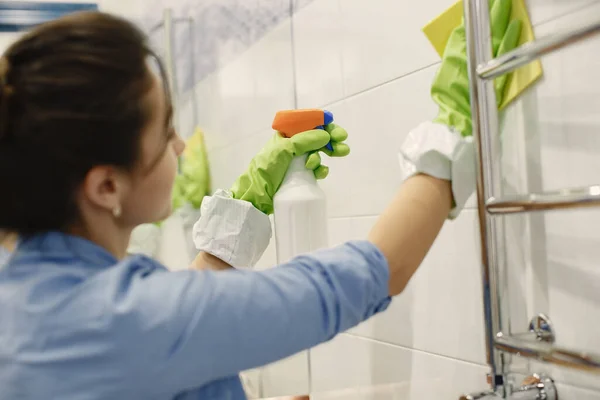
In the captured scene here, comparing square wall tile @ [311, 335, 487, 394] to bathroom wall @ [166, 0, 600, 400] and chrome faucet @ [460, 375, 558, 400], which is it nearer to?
bathroom wall @ [166, 0, 600, 400]

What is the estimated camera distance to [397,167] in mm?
1042

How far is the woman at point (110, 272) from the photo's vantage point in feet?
1.77

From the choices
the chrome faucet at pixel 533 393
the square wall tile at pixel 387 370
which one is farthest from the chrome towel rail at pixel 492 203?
the square wall tile at pixel 387 370

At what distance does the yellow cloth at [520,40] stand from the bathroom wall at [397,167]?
12 mm

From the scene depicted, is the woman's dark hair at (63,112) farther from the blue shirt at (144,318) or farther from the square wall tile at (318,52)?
the square wall tile at (318,52)

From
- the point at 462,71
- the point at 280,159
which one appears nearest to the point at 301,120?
the point at 280,159

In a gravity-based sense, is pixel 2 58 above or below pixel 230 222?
above

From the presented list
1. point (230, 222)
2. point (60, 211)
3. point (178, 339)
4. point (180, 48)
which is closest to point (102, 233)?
point (60, 211)

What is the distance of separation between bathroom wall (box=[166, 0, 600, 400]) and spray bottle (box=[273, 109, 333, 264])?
0.62ft

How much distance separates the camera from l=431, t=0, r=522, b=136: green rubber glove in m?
0.79

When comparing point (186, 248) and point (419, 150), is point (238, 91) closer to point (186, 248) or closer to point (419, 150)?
point (186, 248)

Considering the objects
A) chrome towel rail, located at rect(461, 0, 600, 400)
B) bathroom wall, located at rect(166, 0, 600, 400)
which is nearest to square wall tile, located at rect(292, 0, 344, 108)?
bathroom wall, located at rect(166, 0, 600, 400)

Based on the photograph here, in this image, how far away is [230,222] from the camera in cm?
93

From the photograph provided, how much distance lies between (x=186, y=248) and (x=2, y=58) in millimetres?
1414
